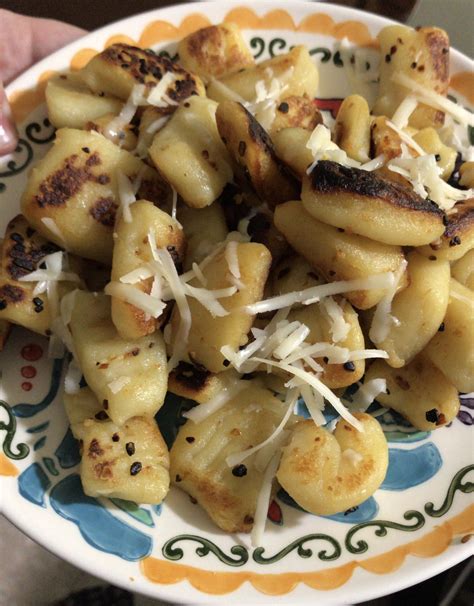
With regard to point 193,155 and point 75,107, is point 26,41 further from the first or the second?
point 193,155

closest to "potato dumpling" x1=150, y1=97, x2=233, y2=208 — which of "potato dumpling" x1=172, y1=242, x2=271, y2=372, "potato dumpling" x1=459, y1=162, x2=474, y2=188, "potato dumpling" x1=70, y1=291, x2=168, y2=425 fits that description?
"potato dumpling" x1=172, y1=242, x2=271, y2=372

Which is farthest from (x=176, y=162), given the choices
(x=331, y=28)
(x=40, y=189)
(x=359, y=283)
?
(x=331, y=28)

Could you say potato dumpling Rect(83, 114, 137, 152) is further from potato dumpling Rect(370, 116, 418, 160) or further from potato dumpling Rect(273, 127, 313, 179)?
potato dumpling Rect(370, 116, 418, 160)

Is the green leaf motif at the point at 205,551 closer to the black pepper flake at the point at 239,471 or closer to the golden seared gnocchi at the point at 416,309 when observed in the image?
the black pepper flake at the point at 239,471

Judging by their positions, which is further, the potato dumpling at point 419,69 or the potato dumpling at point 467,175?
the potato dumpling at point 419,69

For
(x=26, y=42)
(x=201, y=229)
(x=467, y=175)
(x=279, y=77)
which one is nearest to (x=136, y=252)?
(x=201, y=229)

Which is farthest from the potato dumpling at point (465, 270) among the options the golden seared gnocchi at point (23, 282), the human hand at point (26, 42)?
the human hand at point (26, 42)
